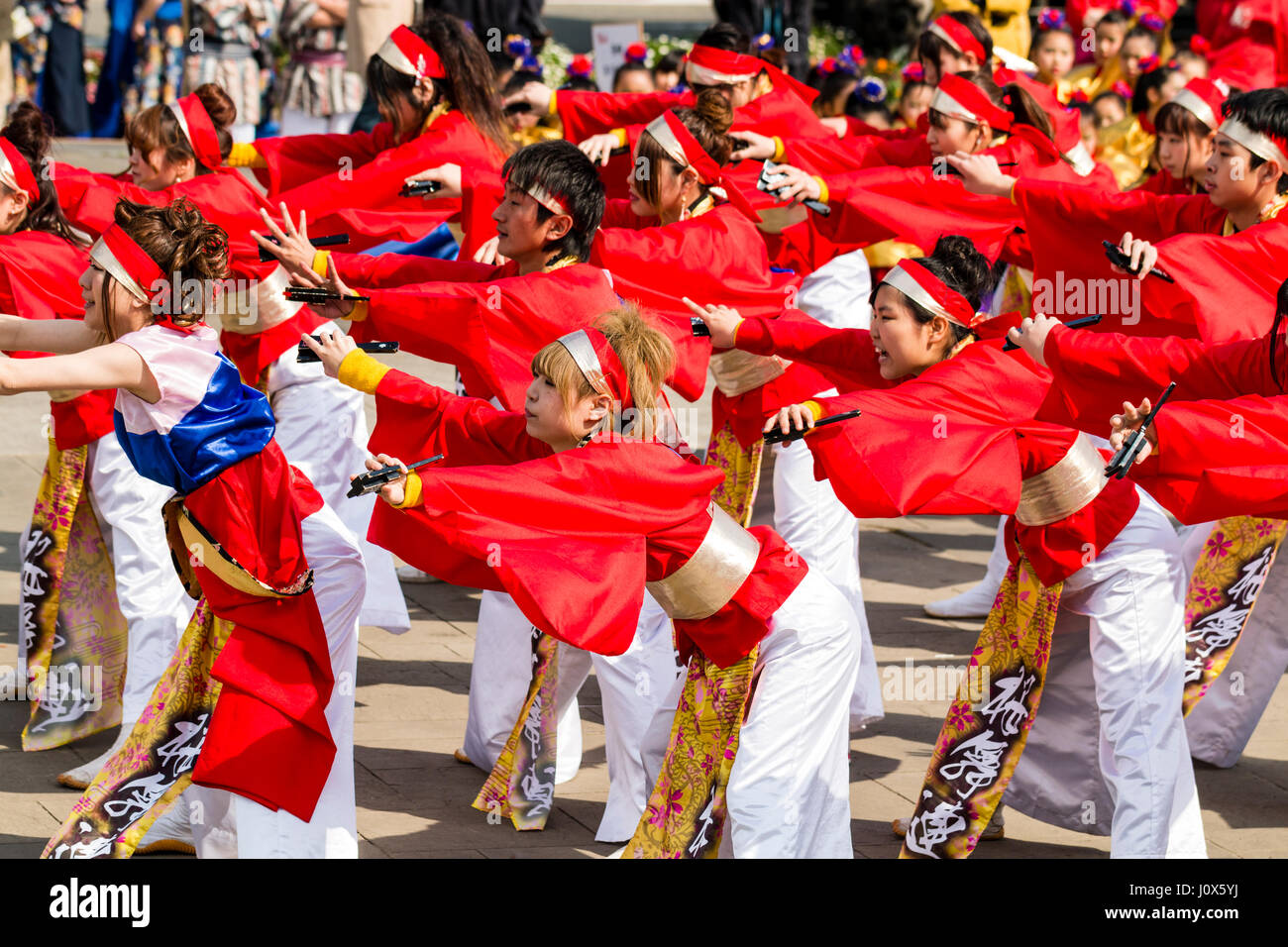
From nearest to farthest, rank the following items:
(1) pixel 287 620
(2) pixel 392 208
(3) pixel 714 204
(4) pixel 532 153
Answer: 1. (1) pixel 287 620
2. (4) pixel 532 153
3. (3) pixel 714 204
4. (2) pixel 392 208

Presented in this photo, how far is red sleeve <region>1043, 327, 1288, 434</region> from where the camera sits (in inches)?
166

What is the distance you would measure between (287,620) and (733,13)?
393 inches

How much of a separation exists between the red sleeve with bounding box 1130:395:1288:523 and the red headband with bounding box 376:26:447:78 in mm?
3149

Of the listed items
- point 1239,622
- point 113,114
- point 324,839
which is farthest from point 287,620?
point 113,114

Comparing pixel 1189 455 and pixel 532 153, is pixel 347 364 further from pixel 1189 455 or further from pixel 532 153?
pixel 1189 455

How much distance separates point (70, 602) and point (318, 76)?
6.40 meters

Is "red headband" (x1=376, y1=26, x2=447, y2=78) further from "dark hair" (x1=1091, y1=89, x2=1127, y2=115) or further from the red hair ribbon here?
"dark hair" (x1=1091, y1=89, x2=1127, y2=115)

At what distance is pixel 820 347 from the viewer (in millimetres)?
4680

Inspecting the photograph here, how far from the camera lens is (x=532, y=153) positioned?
464 cm

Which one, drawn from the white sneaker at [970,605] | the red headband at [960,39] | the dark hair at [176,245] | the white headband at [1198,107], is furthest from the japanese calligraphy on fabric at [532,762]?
the red headband at [960,39]

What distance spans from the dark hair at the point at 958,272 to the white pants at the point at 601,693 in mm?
1058

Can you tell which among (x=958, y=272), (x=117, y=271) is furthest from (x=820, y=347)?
(x=117, y=271)
